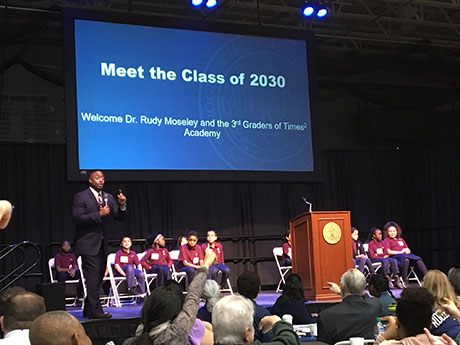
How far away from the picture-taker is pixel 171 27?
777 centimetres

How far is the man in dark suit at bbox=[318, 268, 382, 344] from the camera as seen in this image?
338 cm

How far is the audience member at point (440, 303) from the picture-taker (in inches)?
112

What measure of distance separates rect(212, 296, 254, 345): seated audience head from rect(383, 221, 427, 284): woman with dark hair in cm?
780

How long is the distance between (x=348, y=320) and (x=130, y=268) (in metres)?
5.70

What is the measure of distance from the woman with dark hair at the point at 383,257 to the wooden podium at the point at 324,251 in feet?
6.69

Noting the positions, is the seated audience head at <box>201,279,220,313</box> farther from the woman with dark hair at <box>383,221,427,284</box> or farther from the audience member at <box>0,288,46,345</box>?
the woman with dark hair at <box>383,221,427,284</box>

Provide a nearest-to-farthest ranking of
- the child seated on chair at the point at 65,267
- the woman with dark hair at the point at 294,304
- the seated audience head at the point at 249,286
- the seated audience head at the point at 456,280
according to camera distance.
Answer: the seated audience head at the point at 456,280 < the seated audience head at the point at 249,286 < the woman with dark hair at the point at 294,304 < the child seated on chair at the point at 65,267

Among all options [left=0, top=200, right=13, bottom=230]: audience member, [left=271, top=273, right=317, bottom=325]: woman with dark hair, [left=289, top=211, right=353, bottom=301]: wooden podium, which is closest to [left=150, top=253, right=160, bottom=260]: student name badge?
[left=289, top=211, right=353, bottom=301]: wooden podium

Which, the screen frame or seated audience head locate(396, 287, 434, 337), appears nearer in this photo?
seated audience head locate(396, 287, 434, 337)

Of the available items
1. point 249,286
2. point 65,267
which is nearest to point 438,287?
point 249,286

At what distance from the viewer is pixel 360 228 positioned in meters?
12.8

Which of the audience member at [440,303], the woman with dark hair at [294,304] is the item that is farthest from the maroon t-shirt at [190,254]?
the audience member at [440,303]

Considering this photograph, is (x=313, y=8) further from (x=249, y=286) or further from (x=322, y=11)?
(x=249, y=286)

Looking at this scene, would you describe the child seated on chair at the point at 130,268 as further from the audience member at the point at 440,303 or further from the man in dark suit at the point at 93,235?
the audience member at the point at 440,303
